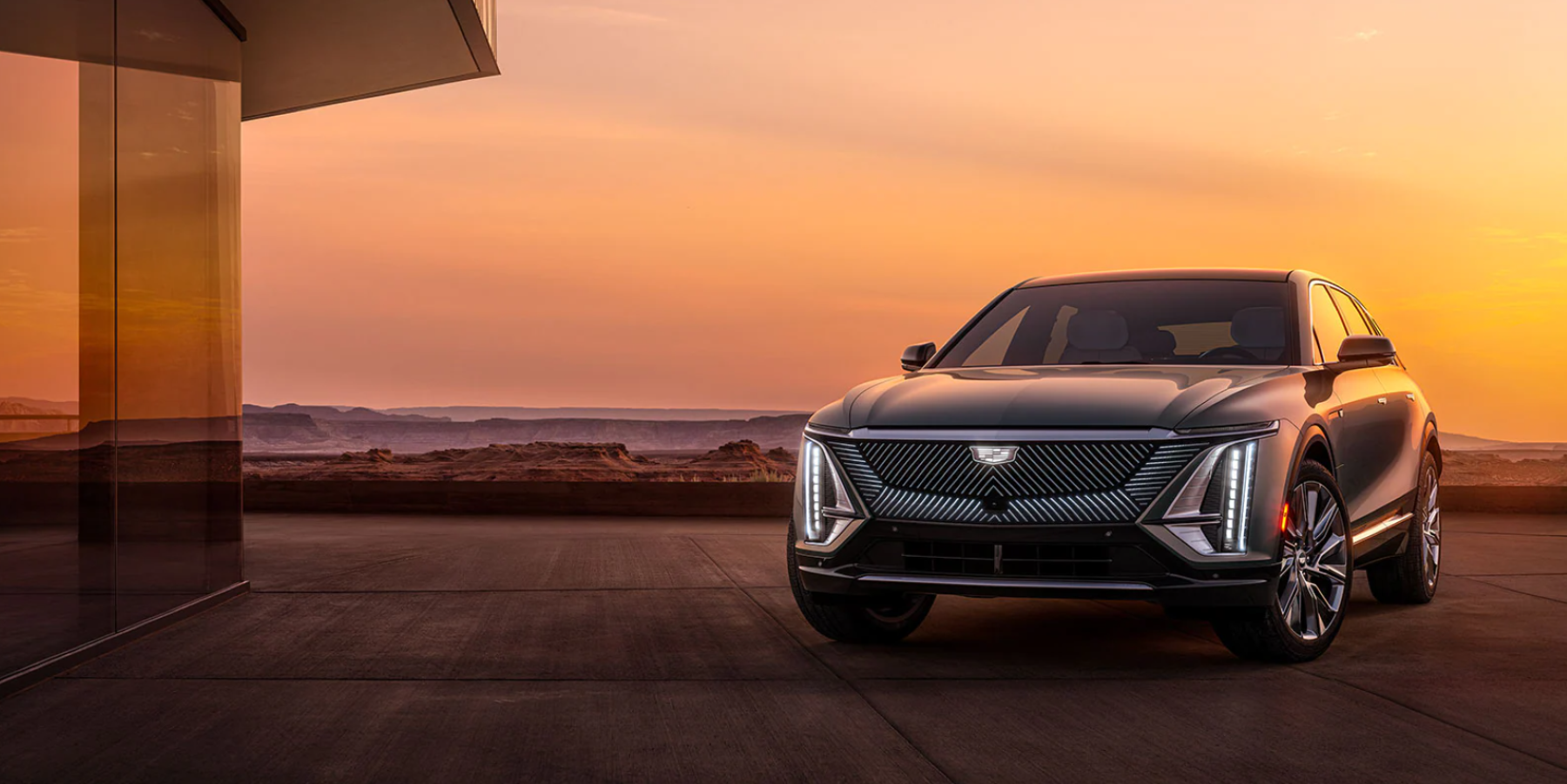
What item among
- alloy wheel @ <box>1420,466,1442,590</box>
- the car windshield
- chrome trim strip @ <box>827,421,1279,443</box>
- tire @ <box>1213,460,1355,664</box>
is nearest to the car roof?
the car windshield

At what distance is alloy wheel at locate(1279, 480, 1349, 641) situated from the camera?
226 inches

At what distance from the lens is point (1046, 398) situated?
5711 mm

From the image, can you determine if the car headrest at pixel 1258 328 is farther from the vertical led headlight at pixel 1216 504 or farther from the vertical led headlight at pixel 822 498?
the vertical led headlight at pixel 822 498

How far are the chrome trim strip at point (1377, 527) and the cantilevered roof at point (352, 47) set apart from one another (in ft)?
22.4

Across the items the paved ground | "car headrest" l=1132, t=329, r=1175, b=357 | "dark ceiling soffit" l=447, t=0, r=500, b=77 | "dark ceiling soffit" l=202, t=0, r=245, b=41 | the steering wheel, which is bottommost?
the paved ground

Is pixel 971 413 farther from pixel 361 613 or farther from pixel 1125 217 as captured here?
pixel 1125 217

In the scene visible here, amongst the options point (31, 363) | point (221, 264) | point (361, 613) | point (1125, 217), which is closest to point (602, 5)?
point (1125, 217)

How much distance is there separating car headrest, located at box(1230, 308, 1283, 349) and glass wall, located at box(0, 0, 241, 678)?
5.72 meters

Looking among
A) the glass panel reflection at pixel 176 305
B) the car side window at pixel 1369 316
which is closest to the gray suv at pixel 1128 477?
the car side window at pixel 1369 316

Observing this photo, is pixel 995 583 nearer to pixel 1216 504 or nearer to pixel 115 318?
pixel 1216 504

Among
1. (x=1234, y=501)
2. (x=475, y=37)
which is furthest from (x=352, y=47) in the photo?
(x=1234, y=501)

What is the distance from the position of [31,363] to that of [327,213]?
1929 centimetres

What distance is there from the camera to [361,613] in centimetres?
762

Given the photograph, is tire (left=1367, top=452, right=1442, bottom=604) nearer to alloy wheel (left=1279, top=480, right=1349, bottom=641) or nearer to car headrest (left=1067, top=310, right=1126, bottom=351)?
alloy wheel (left=1279, top=480, right=1349, bottom=641)
